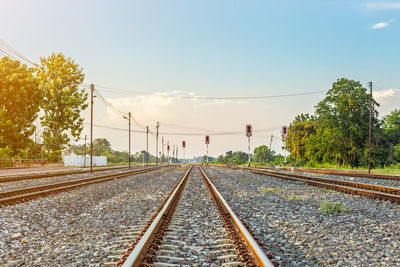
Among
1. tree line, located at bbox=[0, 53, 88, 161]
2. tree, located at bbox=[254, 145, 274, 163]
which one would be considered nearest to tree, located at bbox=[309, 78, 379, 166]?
tree line, located at bbox=[0, 53, 88, 161]

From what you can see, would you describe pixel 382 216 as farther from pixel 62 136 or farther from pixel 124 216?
pixel 62 136

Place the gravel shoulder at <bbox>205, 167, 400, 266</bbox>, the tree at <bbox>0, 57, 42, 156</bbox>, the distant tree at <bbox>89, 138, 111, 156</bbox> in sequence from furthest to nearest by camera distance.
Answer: the distant tree at <bbox>89, 138, 111, 156</bbox>
the tree at <bbox>0, 57, 42, 156</bbox>
the gravel shoulder at <bbox>205, 167, 400, 266</bbox>

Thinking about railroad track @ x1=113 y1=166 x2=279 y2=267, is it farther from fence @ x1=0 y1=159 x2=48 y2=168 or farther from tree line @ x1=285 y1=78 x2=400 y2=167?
tree line @ x1=285 y1=78 x2=400 y2=167

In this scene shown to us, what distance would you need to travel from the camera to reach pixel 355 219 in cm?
677

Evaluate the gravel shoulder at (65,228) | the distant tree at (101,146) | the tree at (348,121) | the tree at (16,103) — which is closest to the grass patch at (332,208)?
the gravel shoulder at (65,228)

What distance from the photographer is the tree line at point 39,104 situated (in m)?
38.9

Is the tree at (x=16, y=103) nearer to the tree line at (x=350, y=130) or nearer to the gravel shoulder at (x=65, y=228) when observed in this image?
the gravel shoulder at (x=65, y=228)

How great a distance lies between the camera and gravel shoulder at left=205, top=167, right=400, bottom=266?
4.27 m

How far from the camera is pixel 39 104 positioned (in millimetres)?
43156

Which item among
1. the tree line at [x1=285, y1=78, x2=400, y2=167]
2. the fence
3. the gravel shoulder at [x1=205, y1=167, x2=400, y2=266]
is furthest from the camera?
the tree line at [x1=285, y1=78, x2=400, y2=167]

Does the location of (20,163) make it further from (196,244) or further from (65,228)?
(196,244)

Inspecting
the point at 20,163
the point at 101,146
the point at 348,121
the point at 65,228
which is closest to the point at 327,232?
the point at 65,228

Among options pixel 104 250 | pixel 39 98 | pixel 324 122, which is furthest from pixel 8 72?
pixel 324 122

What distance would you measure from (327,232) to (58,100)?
49940mm
